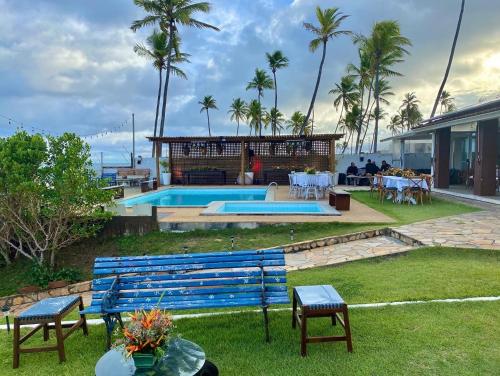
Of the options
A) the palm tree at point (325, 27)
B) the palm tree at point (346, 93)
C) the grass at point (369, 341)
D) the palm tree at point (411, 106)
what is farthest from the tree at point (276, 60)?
the grass at point (369, 341)

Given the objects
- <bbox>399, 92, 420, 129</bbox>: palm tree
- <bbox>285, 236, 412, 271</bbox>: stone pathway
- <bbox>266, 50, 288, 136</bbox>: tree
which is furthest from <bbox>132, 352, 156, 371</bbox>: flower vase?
<bbox>399, 92, 420, 129</bbox>: palm tree

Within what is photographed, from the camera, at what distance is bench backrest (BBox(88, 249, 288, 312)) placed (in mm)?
3227

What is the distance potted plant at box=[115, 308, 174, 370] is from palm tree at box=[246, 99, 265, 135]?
40.2 meters

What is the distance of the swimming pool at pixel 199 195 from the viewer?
15.1 meters

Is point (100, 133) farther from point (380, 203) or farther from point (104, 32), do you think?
point (380, 203)

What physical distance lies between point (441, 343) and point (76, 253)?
288 inches

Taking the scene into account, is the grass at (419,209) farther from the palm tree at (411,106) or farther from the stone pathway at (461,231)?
the palm tree at (411,106)

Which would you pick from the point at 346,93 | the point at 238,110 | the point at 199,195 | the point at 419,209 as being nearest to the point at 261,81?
the point at 346,93

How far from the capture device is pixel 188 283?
134 inches

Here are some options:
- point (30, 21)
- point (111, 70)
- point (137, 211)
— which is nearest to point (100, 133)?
point (111, 70)

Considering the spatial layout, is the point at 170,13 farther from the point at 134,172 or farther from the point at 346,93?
the point at 346,93

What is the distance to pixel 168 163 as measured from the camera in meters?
21.4

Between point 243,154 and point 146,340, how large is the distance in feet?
58.9

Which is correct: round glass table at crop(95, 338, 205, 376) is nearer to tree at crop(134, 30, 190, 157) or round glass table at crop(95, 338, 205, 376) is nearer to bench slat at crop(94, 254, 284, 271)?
bench slat at crop(94, 254, 284, 271)
